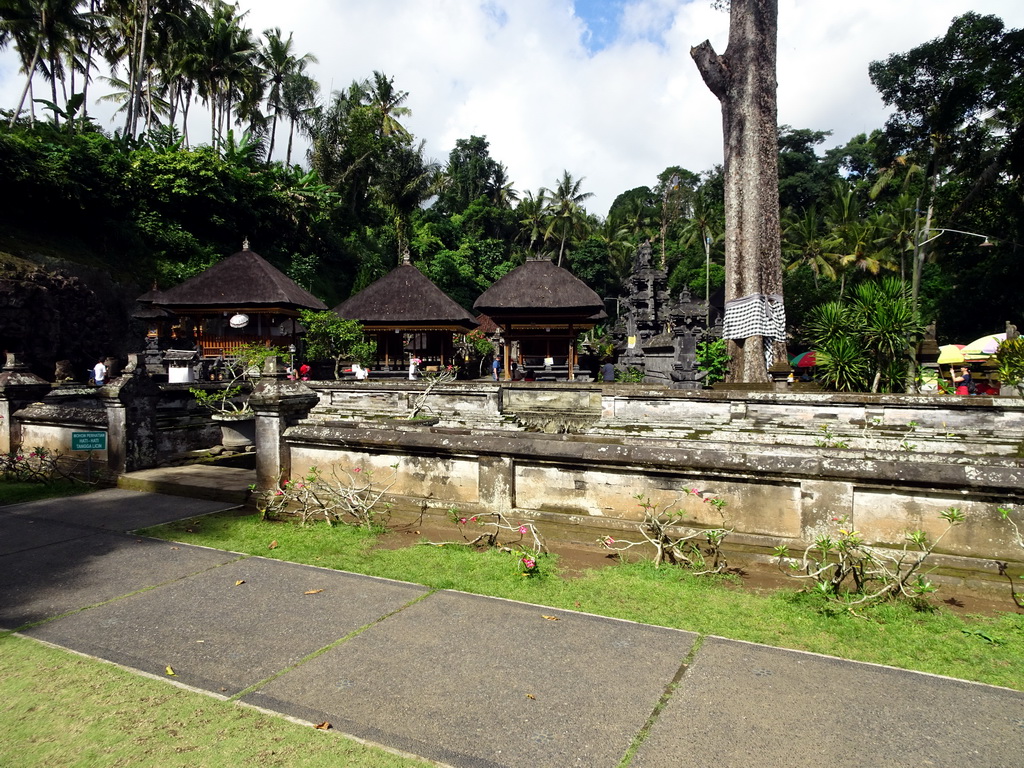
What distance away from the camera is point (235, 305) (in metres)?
24.2

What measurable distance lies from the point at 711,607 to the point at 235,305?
24294 millimetres

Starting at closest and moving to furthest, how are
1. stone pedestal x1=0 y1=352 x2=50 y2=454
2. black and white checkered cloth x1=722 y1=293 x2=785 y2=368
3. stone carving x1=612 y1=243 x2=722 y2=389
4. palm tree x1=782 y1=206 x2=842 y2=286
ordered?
1. stone pedestal x1=0 y1=352 x2=50 y2=454
2. black and white checkered cloth x1=722 y1=293 x2=785 y2=368
3. stone carving x1=612 y1=243 x2=722 y2=389
4. palm tree x1=782 y1=206 x2=842 y2=286

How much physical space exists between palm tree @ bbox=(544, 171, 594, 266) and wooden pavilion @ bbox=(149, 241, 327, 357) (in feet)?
118

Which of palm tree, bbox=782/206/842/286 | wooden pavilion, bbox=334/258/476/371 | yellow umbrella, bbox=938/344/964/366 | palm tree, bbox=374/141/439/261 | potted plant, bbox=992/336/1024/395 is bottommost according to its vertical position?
potted plant, bbox=992/336/1024/395

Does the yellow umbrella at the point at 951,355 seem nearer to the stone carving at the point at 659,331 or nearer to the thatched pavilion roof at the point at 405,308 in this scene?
the stone carving at the point at 659,331

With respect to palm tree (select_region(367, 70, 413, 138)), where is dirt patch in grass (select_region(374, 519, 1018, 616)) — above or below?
below

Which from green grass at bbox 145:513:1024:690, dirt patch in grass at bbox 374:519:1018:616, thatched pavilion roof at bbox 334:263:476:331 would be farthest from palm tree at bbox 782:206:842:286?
green grass at bbox 145:513:1024:690

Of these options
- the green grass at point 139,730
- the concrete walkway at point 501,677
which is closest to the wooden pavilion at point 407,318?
the concrete walkway at point 501,677

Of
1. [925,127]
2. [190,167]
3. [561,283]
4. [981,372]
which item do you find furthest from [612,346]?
[190,167]

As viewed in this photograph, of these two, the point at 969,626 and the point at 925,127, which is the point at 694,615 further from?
the point at 925,127

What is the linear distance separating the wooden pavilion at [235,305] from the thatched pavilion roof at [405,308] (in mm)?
2208

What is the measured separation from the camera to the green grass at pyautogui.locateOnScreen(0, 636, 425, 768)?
2.54m

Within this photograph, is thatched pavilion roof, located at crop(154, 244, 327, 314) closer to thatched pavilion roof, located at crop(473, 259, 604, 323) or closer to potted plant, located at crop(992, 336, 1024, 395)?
thatched pavilion roof, located at crop(473, 259, 604, 323)

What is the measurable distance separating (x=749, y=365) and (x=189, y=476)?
37.3ft
